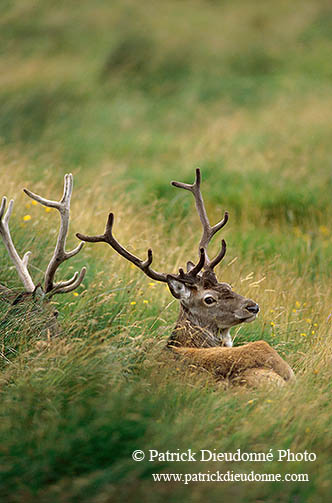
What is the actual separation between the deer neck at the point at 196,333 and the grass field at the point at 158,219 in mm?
368

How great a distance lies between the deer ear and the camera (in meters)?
6.10

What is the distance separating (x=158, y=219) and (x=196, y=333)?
413 cm

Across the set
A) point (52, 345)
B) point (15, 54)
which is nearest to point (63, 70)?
point (15, 54)

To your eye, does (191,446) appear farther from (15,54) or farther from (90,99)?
(15,54)

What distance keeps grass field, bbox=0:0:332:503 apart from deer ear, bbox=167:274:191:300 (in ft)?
1.62

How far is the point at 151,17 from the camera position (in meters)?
23.0

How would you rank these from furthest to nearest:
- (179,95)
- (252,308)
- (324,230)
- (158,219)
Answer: (179,95), (324,230), (158,219), (252,308)

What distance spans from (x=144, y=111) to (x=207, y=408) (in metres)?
13.6

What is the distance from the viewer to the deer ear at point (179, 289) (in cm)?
610

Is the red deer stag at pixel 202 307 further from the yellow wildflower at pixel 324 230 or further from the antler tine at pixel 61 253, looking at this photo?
the yellow wildflower at pixel 324 230

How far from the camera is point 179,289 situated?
20.1 feet

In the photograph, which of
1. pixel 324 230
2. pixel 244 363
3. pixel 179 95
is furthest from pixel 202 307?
pixel 179 95

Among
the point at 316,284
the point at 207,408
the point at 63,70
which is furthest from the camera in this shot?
the point at 63,70

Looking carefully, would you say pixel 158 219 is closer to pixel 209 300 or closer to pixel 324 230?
pixel 324 230
